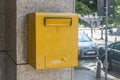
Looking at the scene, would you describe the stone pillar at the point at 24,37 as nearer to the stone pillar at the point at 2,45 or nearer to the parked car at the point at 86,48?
the stone pillar at the point at 2,45

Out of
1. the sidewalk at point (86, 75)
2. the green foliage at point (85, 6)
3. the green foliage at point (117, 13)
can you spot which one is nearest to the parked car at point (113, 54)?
the sidewalk at point (86, 75)

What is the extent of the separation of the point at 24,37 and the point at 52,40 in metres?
0.21

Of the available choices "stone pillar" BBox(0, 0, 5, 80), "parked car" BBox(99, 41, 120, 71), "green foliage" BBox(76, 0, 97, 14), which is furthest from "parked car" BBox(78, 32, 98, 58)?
"stone pillar" BBox(0, 0, 5, 80)

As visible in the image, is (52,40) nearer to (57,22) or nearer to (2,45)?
(57,22)

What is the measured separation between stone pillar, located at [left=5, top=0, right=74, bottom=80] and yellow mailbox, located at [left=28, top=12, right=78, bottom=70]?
2.5 inches

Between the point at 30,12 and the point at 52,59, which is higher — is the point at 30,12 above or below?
above

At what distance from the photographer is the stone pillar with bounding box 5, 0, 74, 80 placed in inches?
76.9

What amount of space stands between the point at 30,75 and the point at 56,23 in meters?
0.40

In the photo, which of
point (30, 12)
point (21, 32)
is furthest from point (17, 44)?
point (30, 12)

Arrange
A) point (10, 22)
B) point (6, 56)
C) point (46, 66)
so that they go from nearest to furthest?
1. point (46, 66)
2. point (10, 22)
3. point (6, 56)

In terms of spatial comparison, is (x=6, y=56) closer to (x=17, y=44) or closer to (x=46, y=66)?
(x=17, y=44)

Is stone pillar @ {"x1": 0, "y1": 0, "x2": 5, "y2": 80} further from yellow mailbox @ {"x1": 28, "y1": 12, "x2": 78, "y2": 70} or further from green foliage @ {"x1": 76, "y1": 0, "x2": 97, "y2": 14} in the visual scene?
green foliage @ {"x1": 76, "y1": 0, "x2": 97, "y2": 14}

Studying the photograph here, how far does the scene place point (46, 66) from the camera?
1829 mm

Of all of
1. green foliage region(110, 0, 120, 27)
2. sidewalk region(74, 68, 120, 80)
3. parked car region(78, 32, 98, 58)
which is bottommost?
sidewalk region(74, 68, 120, 80)
